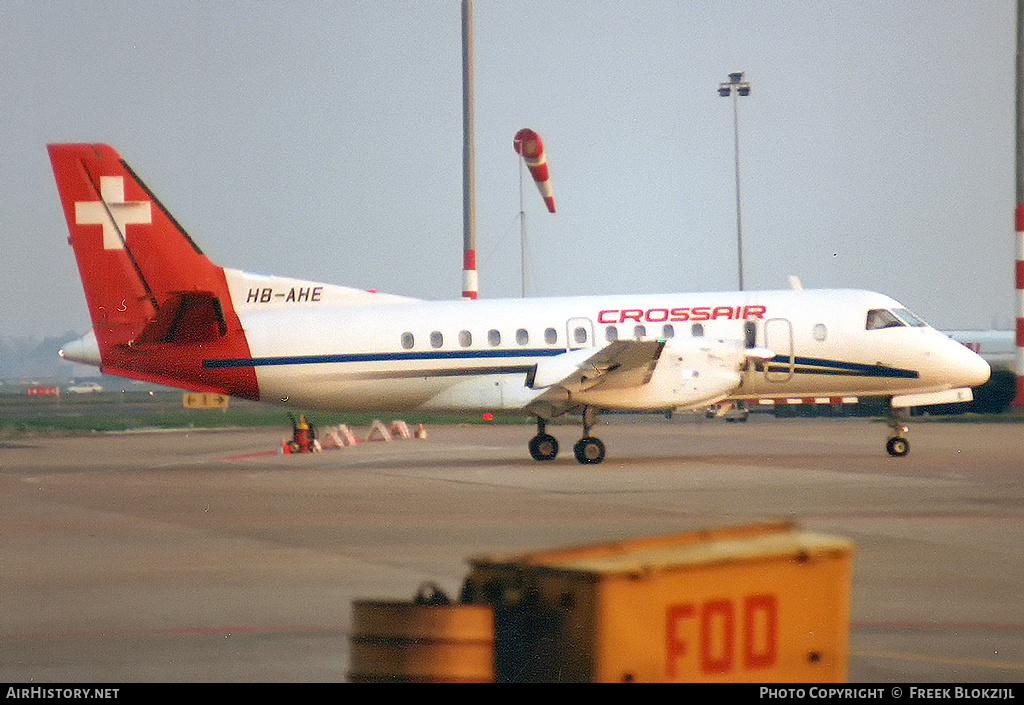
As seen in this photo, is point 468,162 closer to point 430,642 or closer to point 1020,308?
point 1020,308

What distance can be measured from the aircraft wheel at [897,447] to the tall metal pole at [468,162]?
42.9 ft

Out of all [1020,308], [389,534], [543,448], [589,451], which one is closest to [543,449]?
[543,448]

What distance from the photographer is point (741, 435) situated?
33.2 m

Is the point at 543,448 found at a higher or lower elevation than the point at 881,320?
lower

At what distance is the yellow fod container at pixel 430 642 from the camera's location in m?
5.18

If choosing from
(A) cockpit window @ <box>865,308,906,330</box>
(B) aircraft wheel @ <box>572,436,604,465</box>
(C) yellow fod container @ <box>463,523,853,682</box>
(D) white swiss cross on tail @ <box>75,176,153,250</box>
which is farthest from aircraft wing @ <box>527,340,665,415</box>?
(C) yellow fod container @ <box>463,523,853,682</box>

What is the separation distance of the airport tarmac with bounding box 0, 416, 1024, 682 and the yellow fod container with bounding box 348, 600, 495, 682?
2.35ft

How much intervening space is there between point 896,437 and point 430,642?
20.6 m

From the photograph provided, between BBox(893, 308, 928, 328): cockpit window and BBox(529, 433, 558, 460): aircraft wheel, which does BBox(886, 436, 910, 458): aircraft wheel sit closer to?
BBox(893, 308, 928, 328): cockpit window

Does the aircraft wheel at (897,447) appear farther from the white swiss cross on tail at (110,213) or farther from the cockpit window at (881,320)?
the white swiss cross on tail at (110,213)

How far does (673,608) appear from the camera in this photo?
17.3 ft

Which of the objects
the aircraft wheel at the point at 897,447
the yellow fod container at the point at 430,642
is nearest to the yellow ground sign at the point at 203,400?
the aircraft wheel at the point at 897,447
